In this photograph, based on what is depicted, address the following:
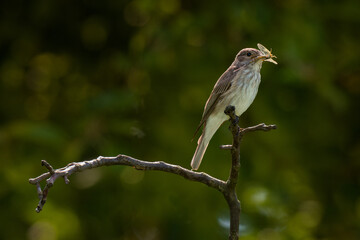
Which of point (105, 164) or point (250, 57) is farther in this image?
point (250, 57)

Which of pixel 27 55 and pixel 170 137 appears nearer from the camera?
pixel 170 137

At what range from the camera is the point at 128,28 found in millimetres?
6703

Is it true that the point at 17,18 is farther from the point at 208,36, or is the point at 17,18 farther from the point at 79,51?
the point at 208,36

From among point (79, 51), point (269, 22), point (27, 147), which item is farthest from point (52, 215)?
point (269, 22)

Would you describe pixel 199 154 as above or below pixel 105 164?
above

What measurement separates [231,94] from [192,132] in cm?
124

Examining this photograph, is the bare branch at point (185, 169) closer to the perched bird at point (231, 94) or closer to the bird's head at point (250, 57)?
the perched bird at point (231, 94)

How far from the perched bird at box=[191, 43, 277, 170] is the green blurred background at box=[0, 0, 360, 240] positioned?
100 centimetres

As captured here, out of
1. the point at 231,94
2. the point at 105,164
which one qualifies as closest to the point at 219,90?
the point at 231,94

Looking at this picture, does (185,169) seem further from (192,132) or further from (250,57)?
(192,132)

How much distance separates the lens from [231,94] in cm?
439

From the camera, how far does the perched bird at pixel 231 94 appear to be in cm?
428

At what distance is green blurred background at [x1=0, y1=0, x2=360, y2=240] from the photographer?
5.52 meters

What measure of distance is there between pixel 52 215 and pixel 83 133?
77cm
